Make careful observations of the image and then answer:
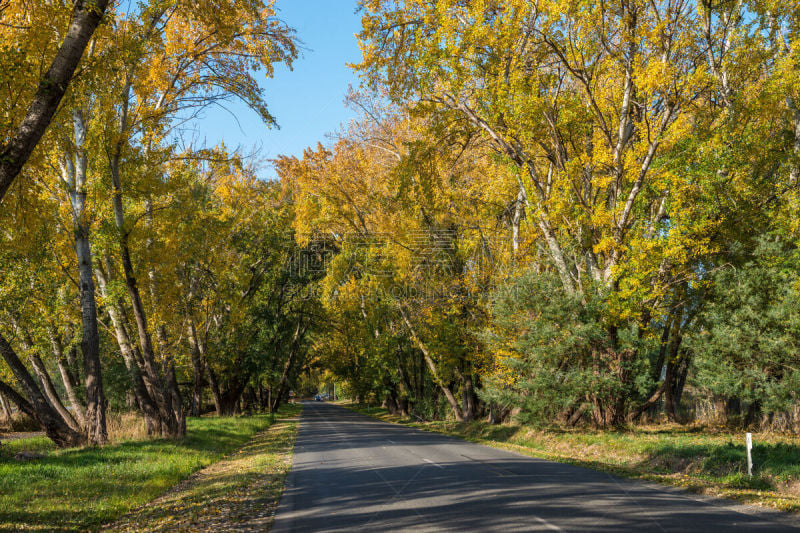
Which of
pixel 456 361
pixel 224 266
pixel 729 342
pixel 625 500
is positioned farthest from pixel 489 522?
pixel 224 266

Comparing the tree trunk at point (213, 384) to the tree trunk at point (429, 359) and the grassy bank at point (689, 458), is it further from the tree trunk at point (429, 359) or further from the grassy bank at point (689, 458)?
the grassy bank at point (689, 458)

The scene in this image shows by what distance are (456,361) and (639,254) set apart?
11.8 metres

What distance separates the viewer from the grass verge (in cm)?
758

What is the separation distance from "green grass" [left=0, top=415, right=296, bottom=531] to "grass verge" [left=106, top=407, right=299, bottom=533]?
1.25 ft

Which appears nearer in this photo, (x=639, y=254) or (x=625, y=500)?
(x=625, y=500)

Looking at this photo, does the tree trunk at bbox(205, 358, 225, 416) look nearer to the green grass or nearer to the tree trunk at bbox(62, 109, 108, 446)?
the green grass

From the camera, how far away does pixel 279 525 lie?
7.27 meters

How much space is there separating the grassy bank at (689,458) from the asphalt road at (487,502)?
2.82 feet

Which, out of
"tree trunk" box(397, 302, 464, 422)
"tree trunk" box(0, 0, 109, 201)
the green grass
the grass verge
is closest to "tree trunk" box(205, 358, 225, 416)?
"tree trunk" box(397, 302, 464, 422)

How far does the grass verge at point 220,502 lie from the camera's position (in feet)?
24.9

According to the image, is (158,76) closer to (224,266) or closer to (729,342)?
(224,266)

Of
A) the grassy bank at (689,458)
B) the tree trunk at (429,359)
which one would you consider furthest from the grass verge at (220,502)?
the tree trunk at (429,359)

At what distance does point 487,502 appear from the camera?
7961mm

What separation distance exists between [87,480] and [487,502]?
299 inches
